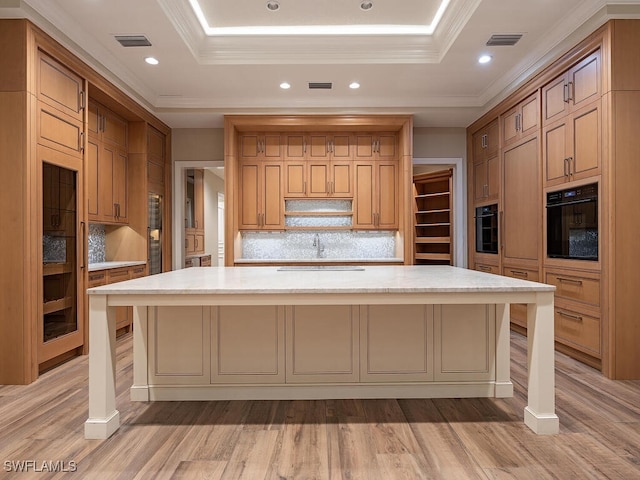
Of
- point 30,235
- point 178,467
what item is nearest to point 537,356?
point 178,467

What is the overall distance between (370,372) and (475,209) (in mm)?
3742

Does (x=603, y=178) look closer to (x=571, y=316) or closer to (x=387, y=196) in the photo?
(x=571, y=316)

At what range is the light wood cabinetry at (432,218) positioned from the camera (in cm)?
776

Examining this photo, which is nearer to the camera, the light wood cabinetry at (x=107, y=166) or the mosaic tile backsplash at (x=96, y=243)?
the light wood cabinetry at (x=107, y=166)

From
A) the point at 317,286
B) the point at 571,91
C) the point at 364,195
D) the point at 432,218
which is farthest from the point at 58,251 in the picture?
the point at 432,218

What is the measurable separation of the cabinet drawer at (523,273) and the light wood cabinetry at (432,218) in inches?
120

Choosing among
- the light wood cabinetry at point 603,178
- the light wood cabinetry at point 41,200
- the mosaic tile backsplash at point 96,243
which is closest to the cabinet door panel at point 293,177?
the mosaic tile backsplash at point 96,243

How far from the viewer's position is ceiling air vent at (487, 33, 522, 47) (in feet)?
11.5

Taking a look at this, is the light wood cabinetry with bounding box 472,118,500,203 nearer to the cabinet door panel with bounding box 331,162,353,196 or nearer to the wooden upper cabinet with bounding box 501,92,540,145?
the wooden upper cabinet with bounding box 501,92,540,145

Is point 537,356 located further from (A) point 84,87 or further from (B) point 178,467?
(A) point 84,87

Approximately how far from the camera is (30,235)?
287cm

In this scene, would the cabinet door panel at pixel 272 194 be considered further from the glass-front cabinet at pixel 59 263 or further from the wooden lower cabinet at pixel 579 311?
the wooden lower cabinet at pixel 579 311

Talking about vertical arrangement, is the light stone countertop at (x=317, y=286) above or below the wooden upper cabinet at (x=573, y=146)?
below

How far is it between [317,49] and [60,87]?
2272 mm
